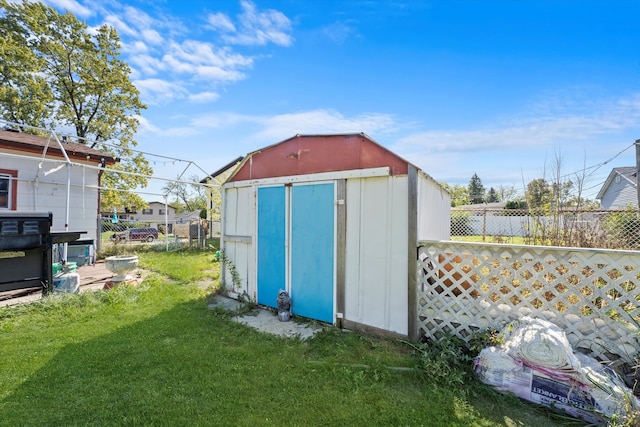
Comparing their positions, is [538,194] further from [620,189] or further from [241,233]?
[620,189]

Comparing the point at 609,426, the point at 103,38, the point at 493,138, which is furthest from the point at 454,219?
the point at 103,38

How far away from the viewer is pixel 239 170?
5.11 metres

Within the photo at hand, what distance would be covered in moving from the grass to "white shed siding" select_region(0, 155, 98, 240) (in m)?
4.97

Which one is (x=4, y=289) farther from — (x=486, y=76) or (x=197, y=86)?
(x=486, y=76)

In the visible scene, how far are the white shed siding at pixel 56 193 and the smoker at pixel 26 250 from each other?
369cm

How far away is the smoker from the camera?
158 inches

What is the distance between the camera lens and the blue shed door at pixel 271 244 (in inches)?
173

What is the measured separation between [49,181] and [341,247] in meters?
8.96

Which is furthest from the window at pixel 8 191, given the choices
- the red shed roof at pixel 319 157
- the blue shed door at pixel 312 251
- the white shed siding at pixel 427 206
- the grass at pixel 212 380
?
the white shed siding at pixel 427 206

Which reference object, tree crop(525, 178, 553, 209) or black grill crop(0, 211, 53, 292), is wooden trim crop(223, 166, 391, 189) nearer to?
black grill crop(0, 211, 53, 292)

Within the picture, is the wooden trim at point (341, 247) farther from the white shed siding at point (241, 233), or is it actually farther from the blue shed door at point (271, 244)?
the white shed siding at point (241, 233)

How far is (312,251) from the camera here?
13.3ft

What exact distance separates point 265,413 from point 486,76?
306 inches

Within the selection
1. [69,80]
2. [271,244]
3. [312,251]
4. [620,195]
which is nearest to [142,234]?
[69,80]
